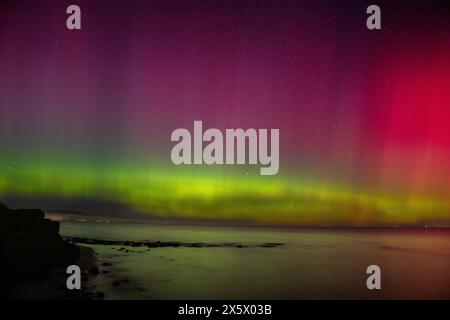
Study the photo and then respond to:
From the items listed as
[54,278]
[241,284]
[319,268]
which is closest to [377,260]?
[319,268]

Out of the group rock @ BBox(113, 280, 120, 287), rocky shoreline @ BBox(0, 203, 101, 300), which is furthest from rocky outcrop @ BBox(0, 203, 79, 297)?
rock @ BBox(113, 280, 120, 287)

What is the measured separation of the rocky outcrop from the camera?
14.6 meters

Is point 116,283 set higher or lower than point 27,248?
lower

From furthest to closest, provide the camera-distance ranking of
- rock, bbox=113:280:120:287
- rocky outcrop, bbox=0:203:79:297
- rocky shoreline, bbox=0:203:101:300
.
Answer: rock, bbox=113:280:120:287, rocky outcrop, bbox=0:203:79:297, rocky shoreline, bbox=0:203:101:300

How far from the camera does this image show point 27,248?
1620 cm

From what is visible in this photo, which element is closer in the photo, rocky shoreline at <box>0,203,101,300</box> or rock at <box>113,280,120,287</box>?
rocky shoreline at <box>0,203,101,300</box>

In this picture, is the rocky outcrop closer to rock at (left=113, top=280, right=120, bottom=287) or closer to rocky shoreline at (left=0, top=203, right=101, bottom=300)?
rocky shoreline at (left=0, top=203, right=101, bottom=300)

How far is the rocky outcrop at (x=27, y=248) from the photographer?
574 inches

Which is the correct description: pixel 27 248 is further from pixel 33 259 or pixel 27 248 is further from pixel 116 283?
pixel 116 283

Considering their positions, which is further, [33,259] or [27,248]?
[33,259]

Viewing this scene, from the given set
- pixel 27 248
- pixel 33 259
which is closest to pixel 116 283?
pixel 33 259

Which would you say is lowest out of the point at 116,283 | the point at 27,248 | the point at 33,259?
the point at 116,283

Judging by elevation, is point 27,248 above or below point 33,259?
above
